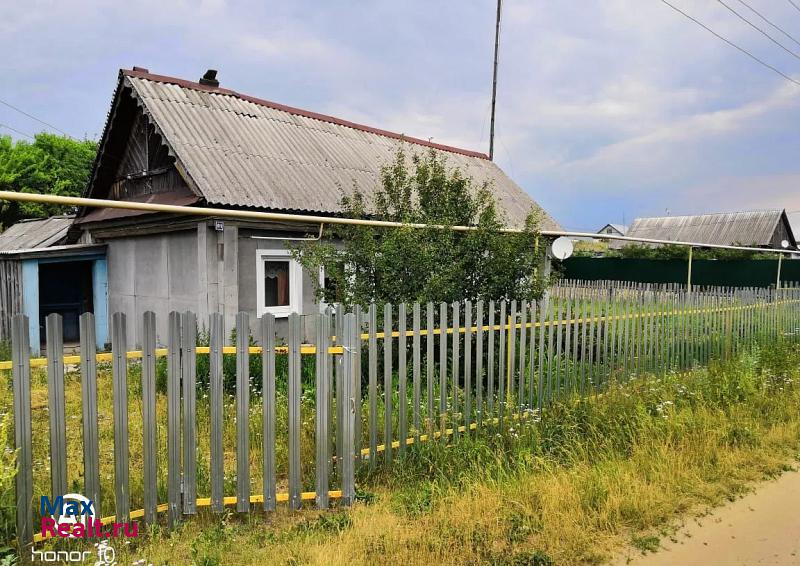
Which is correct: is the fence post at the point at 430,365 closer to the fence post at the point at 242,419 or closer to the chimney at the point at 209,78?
the fence post at the point at 242,419

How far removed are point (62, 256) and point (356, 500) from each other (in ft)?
29.4

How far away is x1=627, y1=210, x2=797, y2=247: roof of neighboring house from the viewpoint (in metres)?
36.8

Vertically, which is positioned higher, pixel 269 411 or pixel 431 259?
pixel 431 259

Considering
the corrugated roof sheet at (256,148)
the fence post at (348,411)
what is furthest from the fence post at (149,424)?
the corrugated roof sheet at (256,148)

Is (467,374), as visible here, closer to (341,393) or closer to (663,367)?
(341,393)

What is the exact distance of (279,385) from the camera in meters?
5.67

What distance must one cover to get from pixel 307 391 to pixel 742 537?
3.73 m

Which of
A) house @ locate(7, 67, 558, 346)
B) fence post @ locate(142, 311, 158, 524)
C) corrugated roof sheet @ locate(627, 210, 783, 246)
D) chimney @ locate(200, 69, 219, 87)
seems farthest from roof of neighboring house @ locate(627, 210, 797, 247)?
fence post @ locate(142, 311, 158, 524)

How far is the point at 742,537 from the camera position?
3.37m

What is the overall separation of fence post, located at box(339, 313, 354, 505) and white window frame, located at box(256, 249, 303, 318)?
485 cm

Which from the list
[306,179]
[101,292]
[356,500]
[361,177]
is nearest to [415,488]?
[356,500]

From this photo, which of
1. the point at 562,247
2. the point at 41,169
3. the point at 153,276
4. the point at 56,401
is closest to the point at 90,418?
the point at 56,401

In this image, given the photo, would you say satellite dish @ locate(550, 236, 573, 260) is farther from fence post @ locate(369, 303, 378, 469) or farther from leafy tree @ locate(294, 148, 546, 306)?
fence post @ locate(369, 303, 378, 469)

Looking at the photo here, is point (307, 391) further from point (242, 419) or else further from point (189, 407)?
point (189, 407)
